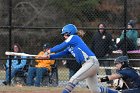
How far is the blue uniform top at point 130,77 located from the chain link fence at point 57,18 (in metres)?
3.92

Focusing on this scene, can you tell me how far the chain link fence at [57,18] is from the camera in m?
17.9

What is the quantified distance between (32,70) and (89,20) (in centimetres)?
330

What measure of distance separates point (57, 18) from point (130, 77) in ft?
29.1

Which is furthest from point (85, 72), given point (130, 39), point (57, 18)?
point (57, 18)

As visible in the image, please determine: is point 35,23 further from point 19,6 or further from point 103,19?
point 103,19

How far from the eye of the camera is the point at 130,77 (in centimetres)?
1222

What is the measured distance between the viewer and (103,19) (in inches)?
723

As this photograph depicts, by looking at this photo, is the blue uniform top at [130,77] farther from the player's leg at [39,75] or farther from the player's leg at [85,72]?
the player's leg at [39,75]

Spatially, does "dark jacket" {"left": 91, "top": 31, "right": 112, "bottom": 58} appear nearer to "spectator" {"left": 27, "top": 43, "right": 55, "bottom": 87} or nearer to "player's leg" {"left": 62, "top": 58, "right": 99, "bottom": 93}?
"spectator" {"left": 27, "top": 43, "right": 55, "bottom": 87}

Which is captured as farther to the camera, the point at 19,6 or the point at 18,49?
the point at 19,6

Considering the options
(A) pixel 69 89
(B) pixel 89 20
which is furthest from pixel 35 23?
(A) pixel 69 89

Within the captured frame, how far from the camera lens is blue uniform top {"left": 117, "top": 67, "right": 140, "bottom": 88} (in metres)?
12.2

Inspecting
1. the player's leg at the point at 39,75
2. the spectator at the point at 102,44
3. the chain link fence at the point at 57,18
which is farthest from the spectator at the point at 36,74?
the spectator at the point at 102,44

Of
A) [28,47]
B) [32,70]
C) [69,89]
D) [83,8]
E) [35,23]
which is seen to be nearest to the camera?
[69,89]
